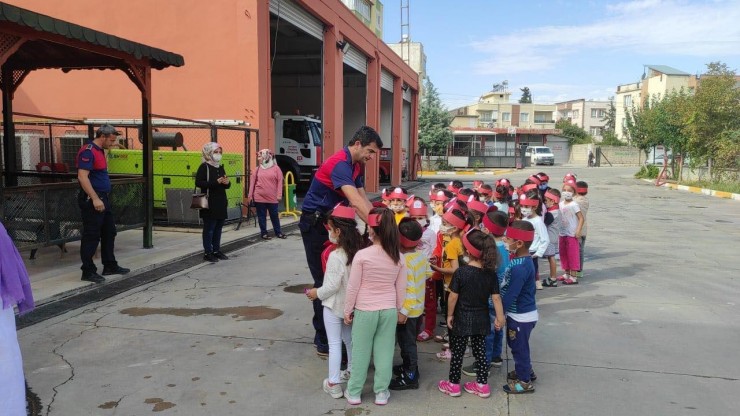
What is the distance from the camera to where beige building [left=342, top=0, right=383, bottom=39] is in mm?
40566

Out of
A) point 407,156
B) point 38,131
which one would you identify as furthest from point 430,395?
point 407,156

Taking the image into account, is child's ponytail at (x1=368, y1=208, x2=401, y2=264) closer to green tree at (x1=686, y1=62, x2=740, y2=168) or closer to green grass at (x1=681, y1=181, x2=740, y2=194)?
green grass at (x1=681, y1=181, x2=740, y2=194)

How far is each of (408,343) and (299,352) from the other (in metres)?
1.11

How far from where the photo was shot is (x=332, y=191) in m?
4.24

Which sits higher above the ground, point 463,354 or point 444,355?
point 463,354

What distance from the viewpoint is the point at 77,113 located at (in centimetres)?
1500

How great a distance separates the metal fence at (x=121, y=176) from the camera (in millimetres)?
6883

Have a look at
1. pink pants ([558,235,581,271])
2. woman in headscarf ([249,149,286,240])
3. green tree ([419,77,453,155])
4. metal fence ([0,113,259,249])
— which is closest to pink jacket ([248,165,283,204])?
woman in headscarf ([249,149,286,240])

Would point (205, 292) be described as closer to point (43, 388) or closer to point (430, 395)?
point (43, 388)

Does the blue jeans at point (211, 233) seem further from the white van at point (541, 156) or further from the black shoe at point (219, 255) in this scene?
the white van at point (541, 156)

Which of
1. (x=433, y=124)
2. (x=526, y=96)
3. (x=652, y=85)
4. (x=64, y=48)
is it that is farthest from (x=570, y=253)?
(x=526, y=96)

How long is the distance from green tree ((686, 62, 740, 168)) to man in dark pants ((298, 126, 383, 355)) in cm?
2614

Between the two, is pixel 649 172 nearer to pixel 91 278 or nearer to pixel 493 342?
pixel 493 342

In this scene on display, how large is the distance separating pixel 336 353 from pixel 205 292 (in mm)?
3185
